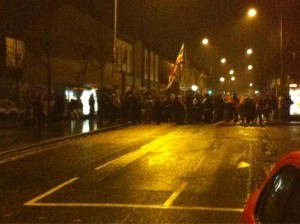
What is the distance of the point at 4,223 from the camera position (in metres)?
8.73

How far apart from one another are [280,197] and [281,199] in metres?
0.04

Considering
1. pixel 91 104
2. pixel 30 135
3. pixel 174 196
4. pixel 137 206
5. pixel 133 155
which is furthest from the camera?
pixel 91 104

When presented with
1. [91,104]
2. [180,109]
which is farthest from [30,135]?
[180,109]

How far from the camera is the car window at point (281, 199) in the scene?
353 cm

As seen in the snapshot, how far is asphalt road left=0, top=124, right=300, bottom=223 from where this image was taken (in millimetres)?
9406

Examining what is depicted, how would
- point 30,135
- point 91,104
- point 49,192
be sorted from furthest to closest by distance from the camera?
point 91,104, point 30,135, point 49,192

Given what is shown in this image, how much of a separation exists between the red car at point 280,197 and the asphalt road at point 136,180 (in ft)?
15.5

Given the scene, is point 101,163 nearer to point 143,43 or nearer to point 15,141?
point 15,141

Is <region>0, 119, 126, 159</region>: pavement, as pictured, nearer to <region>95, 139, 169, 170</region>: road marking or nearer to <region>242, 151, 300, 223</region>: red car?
<region>95, 139, 169, 170</region>: road marking

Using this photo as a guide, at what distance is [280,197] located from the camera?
12.4 feet

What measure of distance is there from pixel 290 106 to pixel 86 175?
2319 centimetres

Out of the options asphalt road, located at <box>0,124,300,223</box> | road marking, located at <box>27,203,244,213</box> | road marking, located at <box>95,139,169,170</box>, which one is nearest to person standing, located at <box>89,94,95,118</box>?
asphalt road, located at <box>0,124,300,223</box>

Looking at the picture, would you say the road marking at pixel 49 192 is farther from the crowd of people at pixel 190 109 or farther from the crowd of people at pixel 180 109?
the crowd of people at pixel 190 109

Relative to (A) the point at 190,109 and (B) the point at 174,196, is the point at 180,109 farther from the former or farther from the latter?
(B) the point at 174,196
